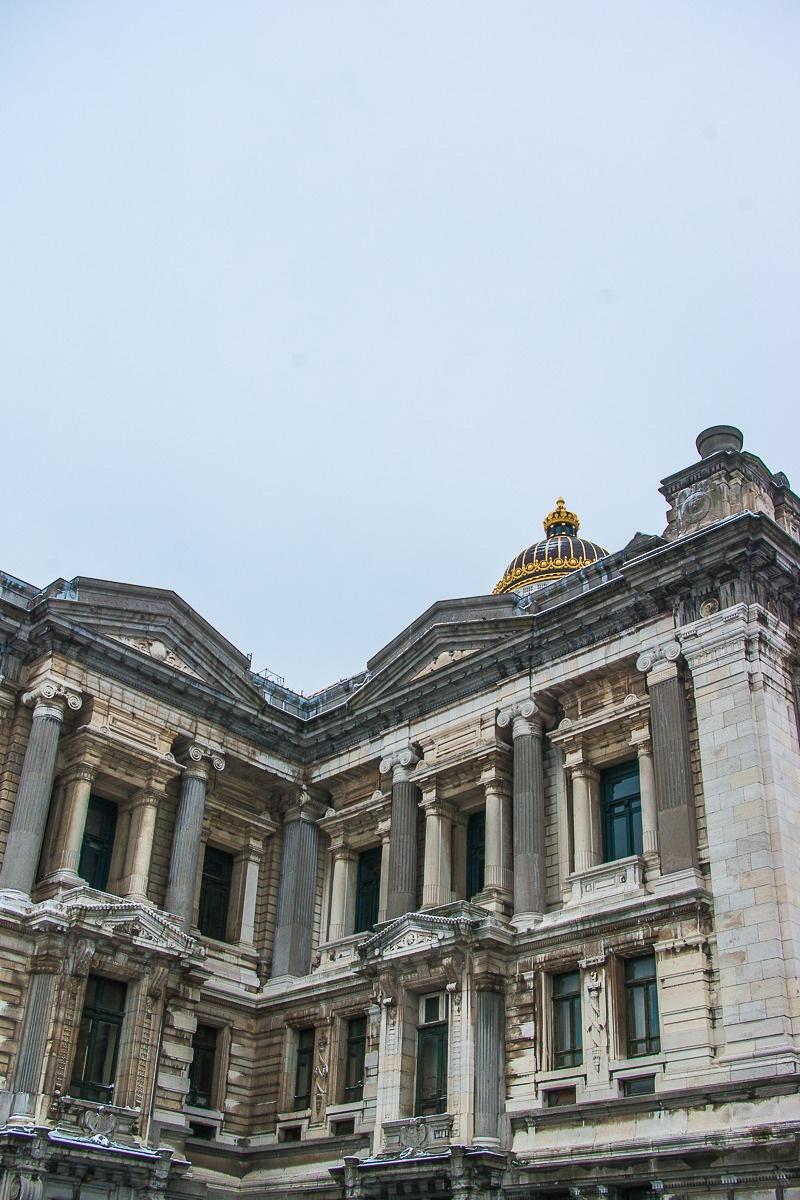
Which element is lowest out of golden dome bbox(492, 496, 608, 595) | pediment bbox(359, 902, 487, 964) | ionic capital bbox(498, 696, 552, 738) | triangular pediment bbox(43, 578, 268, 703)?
pediment bbox(359, 902, 487, 964)

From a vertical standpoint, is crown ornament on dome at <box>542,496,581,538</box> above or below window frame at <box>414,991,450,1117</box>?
above

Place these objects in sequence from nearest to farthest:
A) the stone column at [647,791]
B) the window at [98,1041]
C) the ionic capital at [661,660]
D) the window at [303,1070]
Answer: the stone column at [647,791]
the ionic capital at [661,660]
the window at [98,1041]
the window at [303,1070]

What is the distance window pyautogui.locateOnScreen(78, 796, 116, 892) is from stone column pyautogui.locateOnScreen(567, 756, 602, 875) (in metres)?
12.0

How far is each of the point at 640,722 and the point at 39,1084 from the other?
15.4m

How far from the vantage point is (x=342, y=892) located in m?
34.5

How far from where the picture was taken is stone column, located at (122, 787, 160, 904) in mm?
31297

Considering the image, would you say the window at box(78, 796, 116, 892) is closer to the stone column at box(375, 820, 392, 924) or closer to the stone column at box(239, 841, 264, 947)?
the stone column at box(239, 841, 264, 947)

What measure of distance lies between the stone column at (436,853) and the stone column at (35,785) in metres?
9.33

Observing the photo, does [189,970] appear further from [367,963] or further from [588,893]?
[588,893]

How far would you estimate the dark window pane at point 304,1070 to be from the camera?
31.6 m

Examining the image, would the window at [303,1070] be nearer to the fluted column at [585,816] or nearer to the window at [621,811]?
the fluted column at [585,816]

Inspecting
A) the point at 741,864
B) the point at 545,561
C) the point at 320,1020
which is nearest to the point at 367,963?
the point at 320,1020

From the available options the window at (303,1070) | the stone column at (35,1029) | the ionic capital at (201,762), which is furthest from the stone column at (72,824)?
the window at (303,1070)

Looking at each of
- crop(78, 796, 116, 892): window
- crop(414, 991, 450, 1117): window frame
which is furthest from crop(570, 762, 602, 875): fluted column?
crop(78, 796, 116, 892): window
